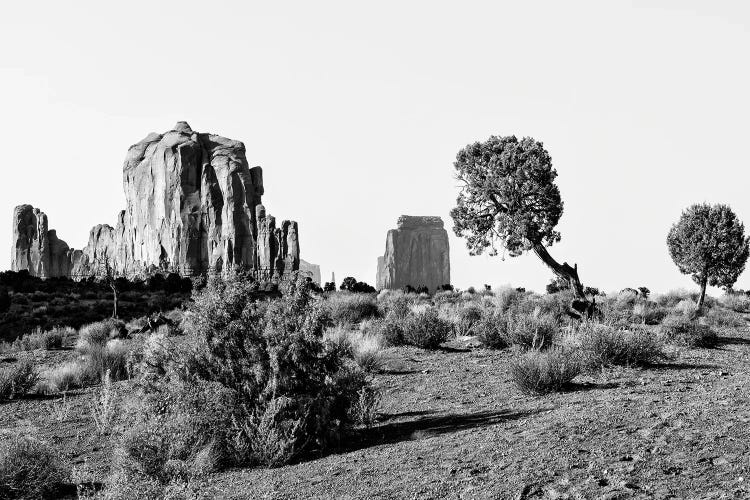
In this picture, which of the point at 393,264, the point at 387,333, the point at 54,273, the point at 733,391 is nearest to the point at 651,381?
the point at 733,391

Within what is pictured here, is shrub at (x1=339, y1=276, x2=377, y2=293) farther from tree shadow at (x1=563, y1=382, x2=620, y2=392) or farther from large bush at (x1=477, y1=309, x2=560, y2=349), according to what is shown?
tree shadow at (x1=563, y1=382, x2=620, y2=392)

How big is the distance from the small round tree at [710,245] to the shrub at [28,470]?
3616 centimetres

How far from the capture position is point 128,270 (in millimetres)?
130000

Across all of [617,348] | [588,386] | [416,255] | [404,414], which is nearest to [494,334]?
[617,348]

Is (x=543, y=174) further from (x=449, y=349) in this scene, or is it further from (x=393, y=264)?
(x=393, y=264)

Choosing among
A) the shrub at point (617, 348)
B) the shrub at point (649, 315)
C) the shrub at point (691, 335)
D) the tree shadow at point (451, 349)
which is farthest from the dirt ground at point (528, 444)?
the shrub at point (649, 315)

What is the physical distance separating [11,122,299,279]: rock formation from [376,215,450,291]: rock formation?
174 feet

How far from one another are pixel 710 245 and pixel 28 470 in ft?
124

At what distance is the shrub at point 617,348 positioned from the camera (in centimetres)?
1549

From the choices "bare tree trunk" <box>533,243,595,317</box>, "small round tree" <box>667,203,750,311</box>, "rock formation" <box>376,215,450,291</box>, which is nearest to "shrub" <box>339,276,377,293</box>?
"small round tree" <box>667,203,750,311</box>

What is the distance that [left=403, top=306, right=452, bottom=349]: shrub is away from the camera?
19.5 metres

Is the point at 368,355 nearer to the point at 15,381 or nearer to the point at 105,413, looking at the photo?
the point at 105,413

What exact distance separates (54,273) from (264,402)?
14000 cm

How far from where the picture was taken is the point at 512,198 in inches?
1125
